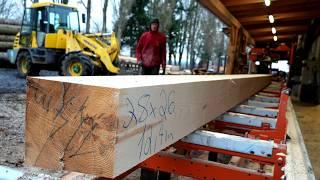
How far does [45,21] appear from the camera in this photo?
39.3ft

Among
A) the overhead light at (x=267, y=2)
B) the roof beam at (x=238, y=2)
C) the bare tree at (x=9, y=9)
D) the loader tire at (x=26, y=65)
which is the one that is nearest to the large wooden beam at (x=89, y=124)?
the roof beam at (x=238, y=2)

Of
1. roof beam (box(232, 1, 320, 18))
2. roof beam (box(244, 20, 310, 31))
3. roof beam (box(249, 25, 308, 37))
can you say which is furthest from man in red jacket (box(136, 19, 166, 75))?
roof beam (box(249, 25, 308, 37))

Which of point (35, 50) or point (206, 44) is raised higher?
point (206, 44)

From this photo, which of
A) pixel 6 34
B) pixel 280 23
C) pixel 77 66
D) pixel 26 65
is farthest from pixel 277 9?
pixel 6 34

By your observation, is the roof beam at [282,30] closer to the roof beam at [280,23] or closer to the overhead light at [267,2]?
the roof beam at [280,23]

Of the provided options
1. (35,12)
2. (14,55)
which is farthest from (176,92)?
(14,55)

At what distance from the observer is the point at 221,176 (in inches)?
88.2

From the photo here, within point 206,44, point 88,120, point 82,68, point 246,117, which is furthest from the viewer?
point 206,44

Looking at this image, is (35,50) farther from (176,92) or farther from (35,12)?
(176,92)

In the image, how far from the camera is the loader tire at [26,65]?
40.7 ft

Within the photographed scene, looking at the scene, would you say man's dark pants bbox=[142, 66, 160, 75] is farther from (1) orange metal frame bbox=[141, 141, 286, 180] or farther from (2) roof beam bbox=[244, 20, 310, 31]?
(2) roof beam bbox=[244, 20, 310, 31]

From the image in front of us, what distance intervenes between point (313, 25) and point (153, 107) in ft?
43.2

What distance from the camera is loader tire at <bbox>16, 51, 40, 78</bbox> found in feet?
40.7

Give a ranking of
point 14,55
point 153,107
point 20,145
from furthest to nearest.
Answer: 1. point 14,55
2. point 20,145
3. point 153,107
